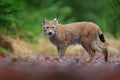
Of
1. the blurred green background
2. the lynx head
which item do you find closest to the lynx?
the lynx head

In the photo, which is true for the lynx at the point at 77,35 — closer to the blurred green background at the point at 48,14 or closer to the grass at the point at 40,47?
the blurred green background at the point at 48,14

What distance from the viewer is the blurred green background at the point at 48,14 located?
1512cm

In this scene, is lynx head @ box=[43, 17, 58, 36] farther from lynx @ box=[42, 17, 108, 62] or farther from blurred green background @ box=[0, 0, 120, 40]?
blurred green background @ box=[0, 0, 120, 40]

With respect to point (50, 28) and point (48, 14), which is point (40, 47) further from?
point (48, 14)

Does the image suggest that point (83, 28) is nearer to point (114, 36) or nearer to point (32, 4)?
point (114, 36)

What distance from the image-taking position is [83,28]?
480 inches

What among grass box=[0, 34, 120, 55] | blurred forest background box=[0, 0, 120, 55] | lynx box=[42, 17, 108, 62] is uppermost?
blurred forest background box=[0, 0, 120, 55]

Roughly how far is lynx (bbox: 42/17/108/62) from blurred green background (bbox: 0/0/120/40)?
0.92 meters

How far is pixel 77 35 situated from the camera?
1218 cm

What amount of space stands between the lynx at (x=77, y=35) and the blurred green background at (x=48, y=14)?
0.92 m

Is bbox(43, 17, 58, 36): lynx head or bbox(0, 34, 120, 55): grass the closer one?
bbox(43, 17, 58, 36): lynx head

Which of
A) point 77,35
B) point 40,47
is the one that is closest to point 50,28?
point 77,35

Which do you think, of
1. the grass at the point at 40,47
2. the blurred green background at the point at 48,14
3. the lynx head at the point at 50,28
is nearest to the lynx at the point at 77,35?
the lynx head at the point at 50,28

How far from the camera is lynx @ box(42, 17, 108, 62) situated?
11.9 metres
